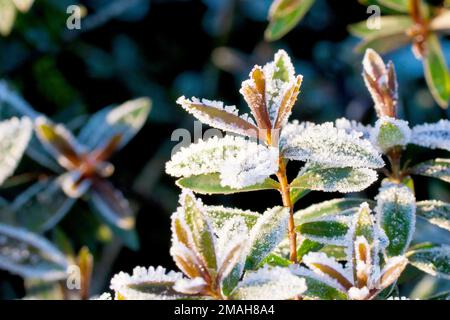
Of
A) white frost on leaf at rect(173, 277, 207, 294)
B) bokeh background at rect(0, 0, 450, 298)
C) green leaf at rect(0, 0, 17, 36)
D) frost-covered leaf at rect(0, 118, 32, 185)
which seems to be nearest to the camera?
white frost on leaf at rect(173, 277, 207, 294)

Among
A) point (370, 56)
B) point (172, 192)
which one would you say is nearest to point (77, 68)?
point (172, 192)

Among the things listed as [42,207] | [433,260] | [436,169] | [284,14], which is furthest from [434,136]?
[42,207]

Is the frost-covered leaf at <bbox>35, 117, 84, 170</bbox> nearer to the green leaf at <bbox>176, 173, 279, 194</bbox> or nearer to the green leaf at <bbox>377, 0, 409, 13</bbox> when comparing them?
the green leaf at <bbox>176, 173, 279, 194</bbox>

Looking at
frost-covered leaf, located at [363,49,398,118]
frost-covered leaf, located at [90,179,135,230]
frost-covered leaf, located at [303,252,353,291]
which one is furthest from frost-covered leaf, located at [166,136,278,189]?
frost-covered leaf, located at [90,179,135,230]

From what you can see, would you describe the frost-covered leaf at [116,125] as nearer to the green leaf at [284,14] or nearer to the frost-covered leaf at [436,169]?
the green leaf at [284,14]

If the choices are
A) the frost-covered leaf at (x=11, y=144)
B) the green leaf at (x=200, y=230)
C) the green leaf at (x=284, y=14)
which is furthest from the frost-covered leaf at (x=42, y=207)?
the green leaf at (x=200, y=230)
